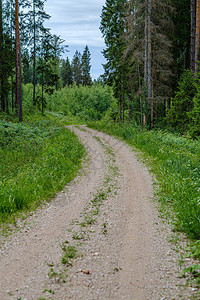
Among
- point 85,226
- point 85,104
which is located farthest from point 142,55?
point 85,104

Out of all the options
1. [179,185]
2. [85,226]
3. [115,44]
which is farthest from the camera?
[115,44]

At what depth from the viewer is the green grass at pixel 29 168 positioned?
6508 mm

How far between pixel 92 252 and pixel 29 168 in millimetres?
5793

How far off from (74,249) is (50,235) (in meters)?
0.81

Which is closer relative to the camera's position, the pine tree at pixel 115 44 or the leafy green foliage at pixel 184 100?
the leafy green foliage at pixel 184 100

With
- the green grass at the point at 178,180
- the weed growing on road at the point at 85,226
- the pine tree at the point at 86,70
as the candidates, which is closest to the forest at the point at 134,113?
the green grass at the point at 178,180

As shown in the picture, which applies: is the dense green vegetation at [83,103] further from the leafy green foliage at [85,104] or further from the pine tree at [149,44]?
the pine tree at [149,44]

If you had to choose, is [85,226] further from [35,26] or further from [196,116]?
[35,26]

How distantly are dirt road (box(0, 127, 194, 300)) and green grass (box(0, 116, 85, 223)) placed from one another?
545 mm

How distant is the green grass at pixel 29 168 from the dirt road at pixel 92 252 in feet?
1.79

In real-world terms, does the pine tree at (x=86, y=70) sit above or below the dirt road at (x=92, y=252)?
above

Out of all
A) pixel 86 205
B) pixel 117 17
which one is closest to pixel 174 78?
pixel 117 17

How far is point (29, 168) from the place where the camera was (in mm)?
9438

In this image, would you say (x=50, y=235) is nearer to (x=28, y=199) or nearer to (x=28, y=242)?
(x=28, y=242)
